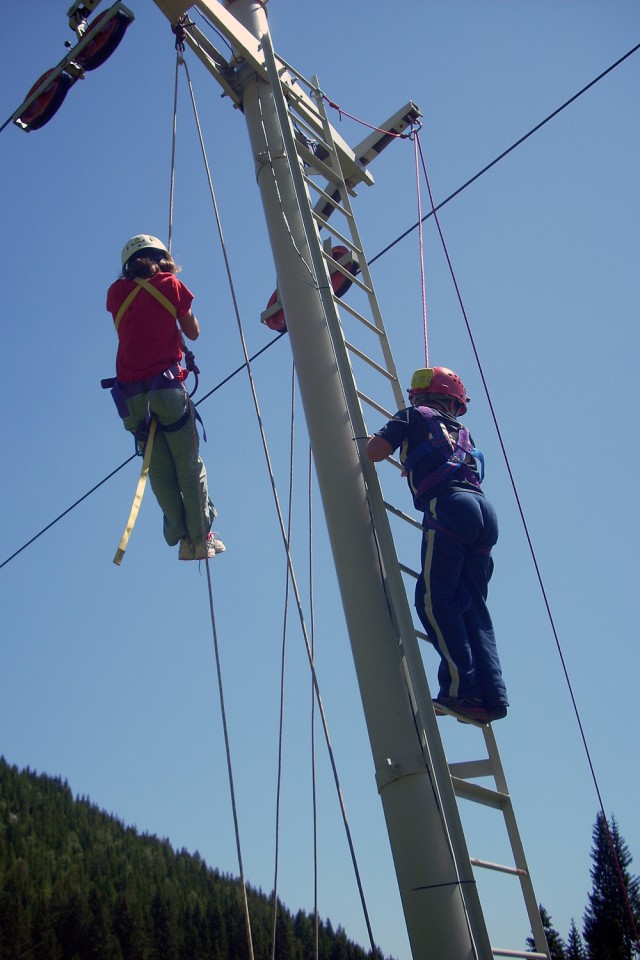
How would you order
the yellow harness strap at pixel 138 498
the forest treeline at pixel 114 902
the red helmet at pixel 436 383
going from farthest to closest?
the forest treeline at pixel 114 902, the red helmet at pixel 436 383, the yellow harness strap at pixel 138 498

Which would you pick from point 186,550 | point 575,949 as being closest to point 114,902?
point 575,949

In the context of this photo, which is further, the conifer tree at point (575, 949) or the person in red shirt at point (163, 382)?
the conifer tree at point (575, 949)

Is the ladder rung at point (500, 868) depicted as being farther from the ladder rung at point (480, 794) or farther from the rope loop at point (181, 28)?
the rope loop at point (181, 28)

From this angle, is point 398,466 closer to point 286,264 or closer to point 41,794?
point 286,264

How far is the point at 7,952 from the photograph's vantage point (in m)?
46.5

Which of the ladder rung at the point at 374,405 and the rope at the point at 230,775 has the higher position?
the ladder rung at the point at 374,405

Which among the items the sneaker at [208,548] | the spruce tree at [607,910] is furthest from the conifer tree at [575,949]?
the sneaker at [208,548]

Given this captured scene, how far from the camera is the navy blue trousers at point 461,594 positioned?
3.97 metres

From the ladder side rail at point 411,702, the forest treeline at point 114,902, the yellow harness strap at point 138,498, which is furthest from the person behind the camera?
the forest treeline at point 114,902

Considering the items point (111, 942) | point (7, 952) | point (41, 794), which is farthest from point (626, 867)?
point (41, 794)

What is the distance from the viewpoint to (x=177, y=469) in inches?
196

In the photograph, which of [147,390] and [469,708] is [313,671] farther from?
[147,390]

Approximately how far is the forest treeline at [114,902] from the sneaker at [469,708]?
150 feet

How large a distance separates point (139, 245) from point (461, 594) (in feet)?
8.08
